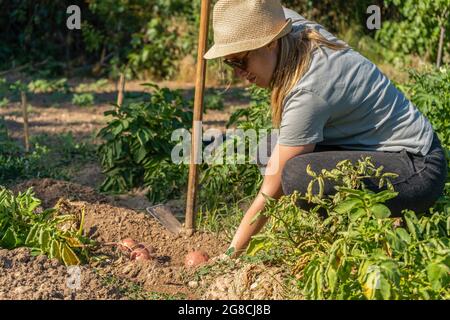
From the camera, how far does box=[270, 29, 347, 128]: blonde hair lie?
376cm

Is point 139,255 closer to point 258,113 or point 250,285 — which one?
point 250,285

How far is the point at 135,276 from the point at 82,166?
2508 millimetres

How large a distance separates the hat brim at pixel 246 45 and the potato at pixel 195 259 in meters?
1.03

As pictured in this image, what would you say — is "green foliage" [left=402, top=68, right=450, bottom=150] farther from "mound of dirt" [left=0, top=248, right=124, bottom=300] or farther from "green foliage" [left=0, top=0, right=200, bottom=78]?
"green foliage" [left=0, top=0, right=200, bottom=78]

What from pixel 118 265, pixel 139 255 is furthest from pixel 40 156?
pixel 118 265

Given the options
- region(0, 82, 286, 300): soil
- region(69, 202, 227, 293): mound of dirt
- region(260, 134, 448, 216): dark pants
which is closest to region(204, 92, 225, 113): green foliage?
region(0, 82, 286, 300): soil

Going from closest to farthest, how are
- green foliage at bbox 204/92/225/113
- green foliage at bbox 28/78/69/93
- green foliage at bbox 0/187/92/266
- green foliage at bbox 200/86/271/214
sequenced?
green foliage at bbox 0/187/92/266 < green foliage at bbox 200/86/271/214 < green foliage at bbox 204/92/225/113 < green foliage at bbox 28/78/69/93

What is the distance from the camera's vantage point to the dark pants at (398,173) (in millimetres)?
3885

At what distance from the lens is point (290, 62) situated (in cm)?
378

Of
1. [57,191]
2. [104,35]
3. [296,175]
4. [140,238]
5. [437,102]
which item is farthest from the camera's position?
[104,35]

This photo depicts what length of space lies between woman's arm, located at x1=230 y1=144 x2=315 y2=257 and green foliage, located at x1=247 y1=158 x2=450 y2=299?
13cm

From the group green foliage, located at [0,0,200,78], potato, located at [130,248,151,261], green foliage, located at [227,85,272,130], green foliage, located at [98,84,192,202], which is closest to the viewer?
potato, located at [130,248,151,261]

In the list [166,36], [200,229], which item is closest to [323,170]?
[200,229]

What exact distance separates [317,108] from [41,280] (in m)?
1.32
